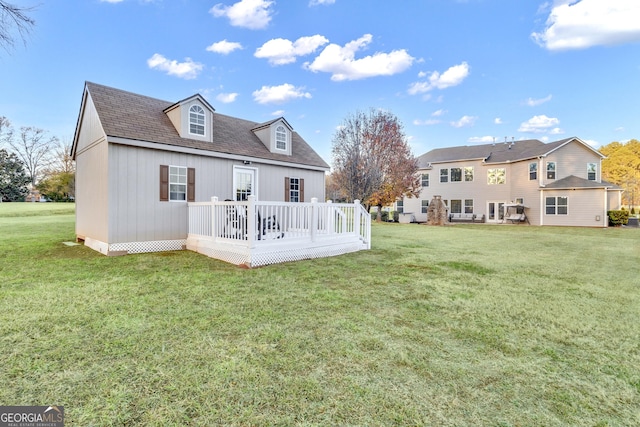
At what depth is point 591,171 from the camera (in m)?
21.2

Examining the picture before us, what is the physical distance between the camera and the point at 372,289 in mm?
4879

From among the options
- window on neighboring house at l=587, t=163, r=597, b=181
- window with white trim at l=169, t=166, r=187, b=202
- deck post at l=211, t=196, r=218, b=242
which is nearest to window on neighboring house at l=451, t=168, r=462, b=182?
window on neighboring house at l=587, t=163, r=597, b=181

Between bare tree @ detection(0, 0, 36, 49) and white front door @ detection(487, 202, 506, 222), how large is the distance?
26391 mm

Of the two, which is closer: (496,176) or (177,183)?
(177,183)

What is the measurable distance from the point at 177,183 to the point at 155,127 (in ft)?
5.87

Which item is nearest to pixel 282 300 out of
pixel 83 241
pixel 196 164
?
pixel 196 164

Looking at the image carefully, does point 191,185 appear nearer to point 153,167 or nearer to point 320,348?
point 153,167

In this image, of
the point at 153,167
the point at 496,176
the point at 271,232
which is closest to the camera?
the point at 271,232

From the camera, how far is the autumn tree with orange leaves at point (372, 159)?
2000cm

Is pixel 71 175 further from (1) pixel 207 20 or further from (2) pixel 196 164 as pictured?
(2) pixel 196 164

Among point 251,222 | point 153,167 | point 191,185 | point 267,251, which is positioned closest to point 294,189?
point 191,185

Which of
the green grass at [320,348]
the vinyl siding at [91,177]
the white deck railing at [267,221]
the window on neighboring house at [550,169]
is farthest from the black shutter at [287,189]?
the window on neighboring house at [550,169]

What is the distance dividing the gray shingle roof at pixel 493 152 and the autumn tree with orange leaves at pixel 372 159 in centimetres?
508

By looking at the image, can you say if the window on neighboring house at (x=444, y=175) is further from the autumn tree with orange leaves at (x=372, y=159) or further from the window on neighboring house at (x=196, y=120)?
the window on neighboring house at (x=196, y=120)
